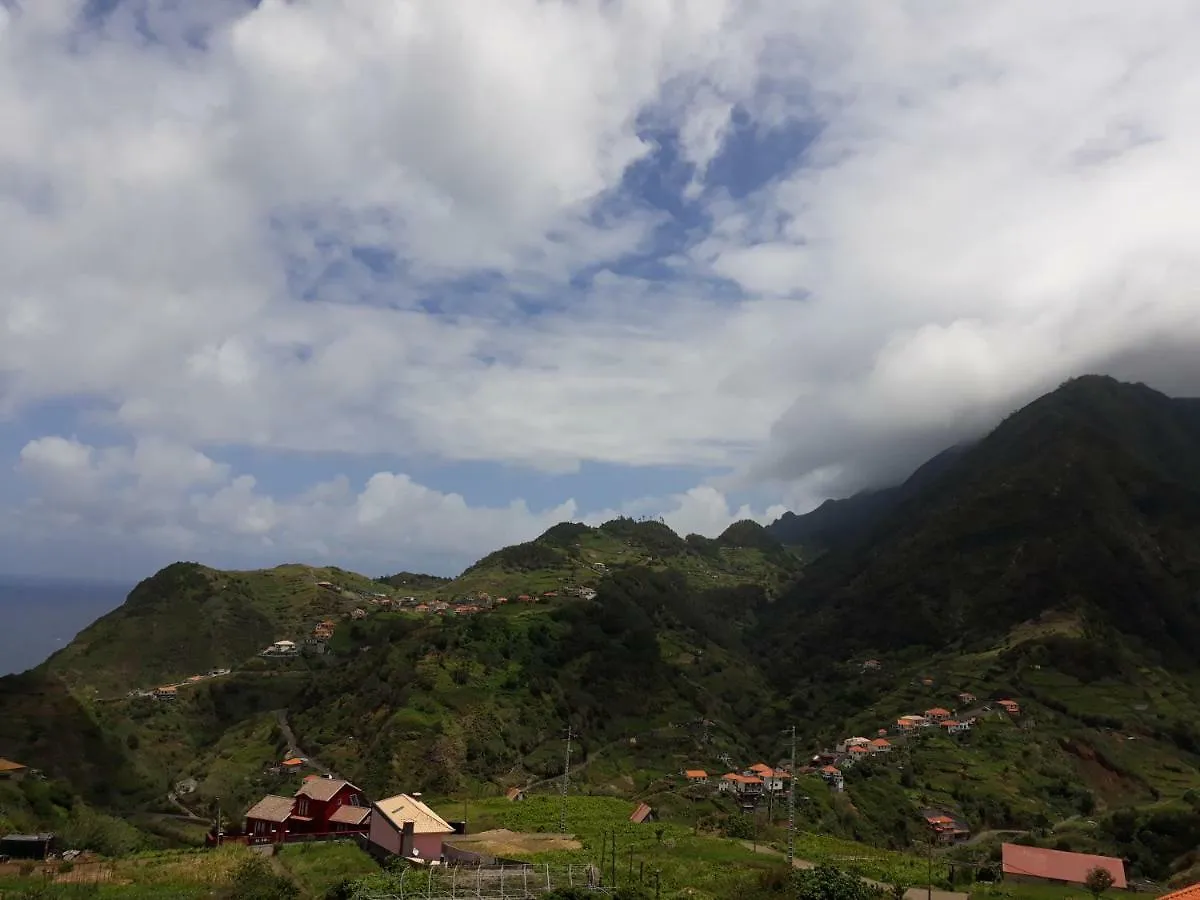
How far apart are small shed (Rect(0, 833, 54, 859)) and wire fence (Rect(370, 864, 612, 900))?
20722 millimetres

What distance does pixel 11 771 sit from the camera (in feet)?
242

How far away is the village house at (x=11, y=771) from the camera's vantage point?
232 ft

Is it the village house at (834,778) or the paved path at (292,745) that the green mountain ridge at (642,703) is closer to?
the paved path at (292,745)

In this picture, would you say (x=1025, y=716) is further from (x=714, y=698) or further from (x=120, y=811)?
(x=120, y=811)

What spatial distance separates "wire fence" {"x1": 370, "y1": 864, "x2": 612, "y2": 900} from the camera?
115 feet

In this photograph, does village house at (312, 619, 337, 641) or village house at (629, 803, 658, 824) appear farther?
village house at (312, 619, 337, 641)

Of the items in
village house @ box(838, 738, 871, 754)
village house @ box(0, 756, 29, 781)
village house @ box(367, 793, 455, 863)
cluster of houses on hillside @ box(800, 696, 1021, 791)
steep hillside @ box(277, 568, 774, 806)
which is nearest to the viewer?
village house @ box(367, 793, 455, 863)

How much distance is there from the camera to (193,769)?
107500 millimetres

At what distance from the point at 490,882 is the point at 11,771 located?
6020 centimetres

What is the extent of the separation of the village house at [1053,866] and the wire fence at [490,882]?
1223 inches

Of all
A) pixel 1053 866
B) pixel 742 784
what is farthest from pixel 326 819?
pixel 742 784

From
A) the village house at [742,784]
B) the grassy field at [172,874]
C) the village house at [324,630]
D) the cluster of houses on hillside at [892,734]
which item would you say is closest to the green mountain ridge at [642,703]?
the cluster of houses on hillside at [892,734]

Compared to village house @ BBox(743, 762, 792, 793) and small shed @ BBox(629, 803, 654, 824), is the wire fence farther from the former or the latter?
village house @ BBox(743, 762, 792, 793)

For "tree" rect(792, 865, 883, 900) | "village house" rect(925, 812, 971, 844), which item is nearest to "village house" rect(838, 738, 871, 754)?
"village house" rect(925, 812, 971, 844)
